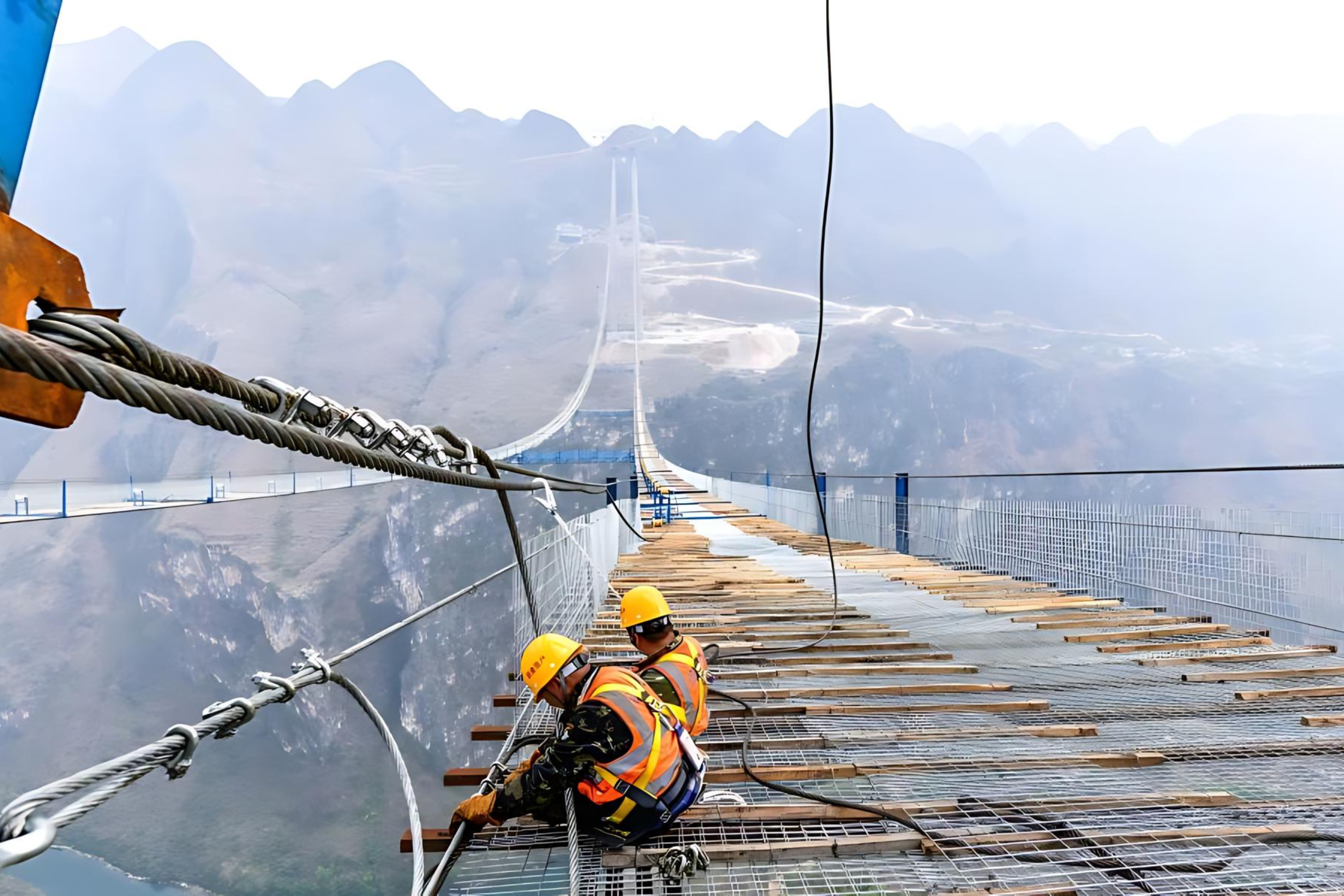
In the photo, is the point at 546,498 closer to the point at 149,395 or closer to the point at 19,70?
the point at 19,70

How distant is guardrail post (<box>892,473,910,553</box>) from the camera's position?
40.8 feet

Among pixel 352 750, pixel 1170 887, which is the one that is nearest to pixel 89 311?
pixel 1170 887

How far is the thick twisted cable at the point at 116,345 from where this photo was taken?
1069 mm

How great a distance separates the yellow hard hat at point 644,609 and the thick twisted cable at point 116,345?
7.46 feet

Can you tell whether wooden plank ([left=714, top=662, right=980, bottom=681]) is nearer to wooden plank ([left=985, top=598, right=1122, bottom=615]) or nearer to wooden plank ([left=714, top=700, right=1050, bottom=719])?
wooden plank ([left=714, top=700, right=1050, bottom=719])

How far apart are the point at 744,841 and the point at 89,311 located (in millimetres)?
2486

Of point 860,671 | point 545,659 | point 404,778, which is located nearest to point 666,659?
point 545,659

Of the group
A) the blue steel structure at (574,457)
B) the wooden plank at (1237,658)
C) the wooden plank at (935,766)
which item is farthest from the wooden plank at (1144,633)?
the blue steel structure at (574,457)

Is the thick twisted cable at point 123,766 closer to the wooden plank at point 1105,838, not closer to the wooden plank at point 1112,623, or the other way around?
the wooden plank at point 1105,838

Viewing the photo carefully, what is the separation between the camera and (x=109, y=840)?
54688 millimetres

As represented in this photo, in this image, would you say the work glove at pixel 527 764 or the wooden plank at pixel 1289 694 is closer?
the work glove at pixel 527 764

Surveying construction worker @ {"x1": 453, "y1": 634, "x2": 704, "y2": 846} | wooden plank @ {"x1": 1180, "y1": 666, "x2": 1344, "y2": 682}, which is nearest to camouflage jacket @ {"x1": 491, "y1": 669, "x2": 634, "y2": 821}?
construction worker @ {"x1": 453, "y1": 634, "x2": 704, "y2": 846}

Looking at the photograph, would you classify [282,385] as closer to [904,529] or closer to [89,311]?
[89,311]

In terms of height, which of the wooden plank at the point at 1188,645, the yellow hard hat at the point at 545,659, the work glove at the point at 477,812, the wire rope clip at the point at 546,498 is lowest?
the wooden plank at the point at 1188,645
